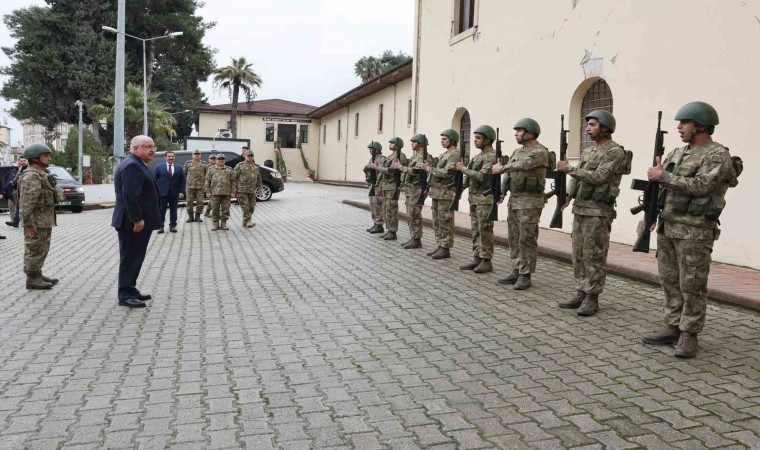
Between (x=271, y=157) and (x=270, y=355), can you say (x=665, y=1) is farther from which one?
(x=271, y=157)

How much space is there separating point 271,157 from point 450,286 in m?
41.0

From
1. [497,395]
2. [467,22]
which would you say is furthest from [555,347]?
[467,22]

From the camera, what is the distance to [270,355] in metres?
4.98

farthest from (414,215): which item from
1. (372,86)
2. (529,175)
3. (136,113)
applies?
(136,113)

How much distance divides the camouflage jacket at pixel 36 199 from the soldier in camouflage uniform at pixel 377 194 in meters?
6.15

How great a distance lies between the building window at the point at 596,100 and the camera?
11.4 meters

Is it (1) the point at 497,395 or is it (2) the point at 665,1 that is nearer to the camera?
(1) the point at 497,395

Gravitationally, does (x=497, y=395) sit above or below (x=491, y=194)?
below

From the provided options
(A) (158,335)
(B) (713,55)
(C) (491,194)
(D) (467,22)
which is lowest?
(A) (158,335)

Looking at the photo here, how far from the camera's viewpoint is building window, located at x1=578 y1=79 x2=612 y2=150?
11391 millimetres

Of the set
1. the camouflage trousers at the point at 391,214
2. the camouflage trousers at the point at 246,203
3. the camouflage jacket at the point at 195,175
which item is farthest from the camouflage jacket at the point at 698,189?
the camouflage jacket at the point at 195,175

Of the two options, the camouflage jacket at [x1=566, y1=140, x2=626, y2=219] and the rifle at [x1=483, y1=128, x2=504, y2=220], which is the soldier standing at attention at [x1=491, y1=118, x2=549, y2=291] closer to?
the rifle at [x1=483, y1=128, x2=504, y2=220]

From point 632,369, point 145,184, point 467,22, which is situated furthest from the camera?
point 467,22

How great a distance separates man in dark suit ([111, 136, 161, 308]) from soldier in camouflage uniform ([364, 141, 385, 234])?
626 centimetres
